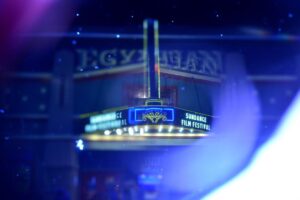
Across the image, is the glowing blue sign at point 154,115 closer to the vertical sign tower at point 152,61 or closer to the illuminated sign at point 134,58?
the vertical sign tower at point 152,61

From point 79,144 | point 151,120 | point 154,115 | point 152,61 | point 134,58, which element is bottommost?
point 79,144

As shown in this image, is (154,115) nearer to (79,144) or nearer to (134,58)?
(79,144)

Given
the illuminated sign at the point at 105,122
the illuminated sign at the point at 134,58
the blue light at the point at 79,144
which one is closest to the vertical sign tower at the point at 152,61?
the illuminated sign at the point at 134,58

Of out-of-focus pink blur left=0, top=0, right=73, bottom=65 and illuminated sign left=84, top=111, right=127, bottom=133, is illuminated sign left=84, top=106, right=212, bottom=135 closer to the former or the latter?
illuminated sign left=84, top=111, right=127, bottom=133

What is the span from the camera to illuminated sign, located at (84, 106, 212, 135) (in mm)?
10039

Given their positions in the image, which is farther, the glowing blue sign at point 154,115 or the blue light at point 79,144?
the blue light at point 79,144

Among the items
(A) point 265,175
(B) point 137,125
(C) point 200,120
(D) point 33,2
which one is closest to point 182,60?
(C) point 200,120

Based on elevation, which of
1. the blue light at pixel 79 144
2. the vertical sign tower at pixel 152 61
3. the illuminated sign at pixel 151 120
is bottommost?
the blue light at pixel 79 144

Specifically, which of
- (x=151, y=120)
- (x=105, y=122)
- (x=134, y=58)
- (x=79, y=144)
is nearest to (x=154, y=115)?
(x=151, y=120)

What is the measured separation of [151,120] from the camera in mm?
9992

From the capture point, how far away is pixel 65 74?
1232 cm

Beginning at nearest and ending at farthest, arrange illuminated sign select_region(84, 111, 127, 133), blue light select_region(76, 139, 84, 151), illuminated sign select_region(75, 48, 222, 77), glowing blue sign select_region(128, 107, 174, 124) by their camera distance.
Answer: glowing blue sign select_region(128, 107, 174, 124) < illuminated sign select_region(84, 111, 127, 133) < blue light select_region(76, 139, 84, 151) < illuminated sign select_region(75, 48, 222, 77)

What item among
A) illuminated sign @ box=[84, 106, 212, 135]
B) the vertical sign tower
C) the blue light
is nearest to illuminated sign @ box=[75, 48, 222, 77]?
the vertical sign tower

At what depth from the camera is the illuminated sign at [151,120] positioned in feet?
32.9
